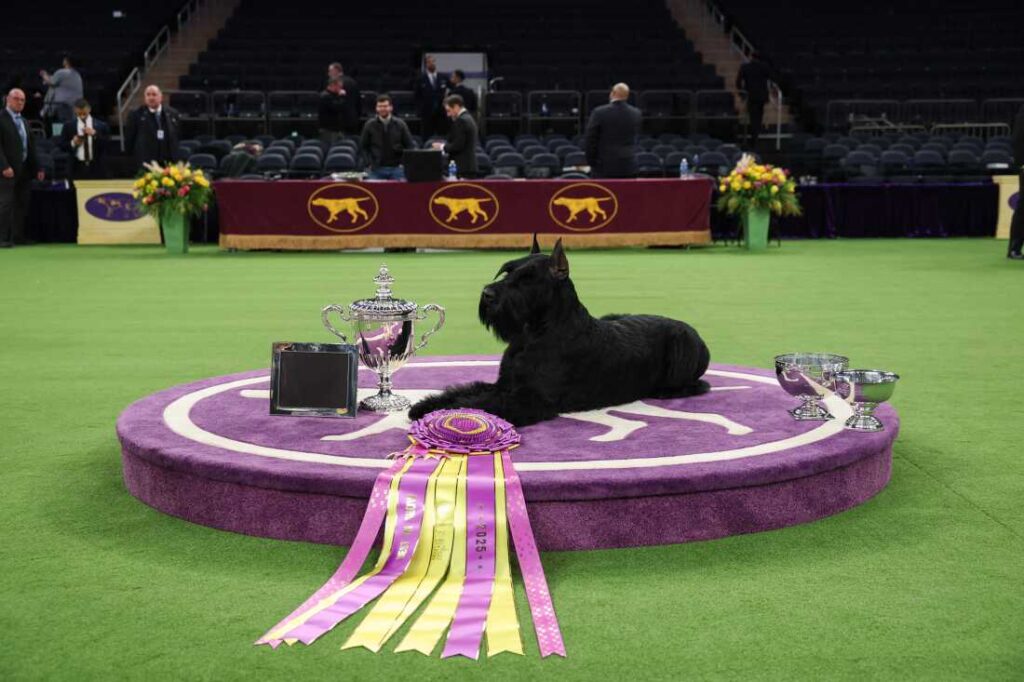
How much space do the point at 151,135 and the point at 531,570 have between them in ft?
44.5

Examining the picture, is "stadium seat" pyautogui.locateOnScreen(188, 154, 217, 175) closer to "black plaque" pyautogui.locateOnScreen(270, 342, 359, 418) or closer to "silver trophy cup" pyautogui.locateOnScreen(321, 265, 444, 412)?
"silver trophy cup" pyautogui.locateOnScreen(321, 265, 444, 412)

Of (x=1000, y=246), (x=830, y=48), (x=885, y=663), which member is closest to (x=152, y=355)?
(x=885, y=663)

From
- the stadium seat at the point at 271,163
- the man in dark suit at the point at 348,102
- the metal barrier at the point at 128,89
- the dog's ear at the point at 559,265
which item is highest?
the metal barrier at the point at 128,89

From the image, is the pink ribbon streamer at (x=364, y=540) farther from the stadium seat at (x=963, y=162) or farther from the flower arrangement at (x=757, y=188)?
the stadium seat at (x=963, y=162)

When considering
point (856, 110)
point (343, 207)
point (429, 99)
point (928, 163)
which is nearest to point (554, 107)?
point (429, 99)

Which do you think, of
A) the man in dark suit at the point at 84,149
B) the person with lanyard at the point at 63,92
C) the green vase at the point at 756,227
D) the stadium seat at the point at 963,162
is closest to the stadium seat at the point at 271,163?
the man in dark suit at the point at 84,149

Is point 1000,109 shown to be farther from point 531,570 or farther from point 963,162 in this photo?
point 531,570

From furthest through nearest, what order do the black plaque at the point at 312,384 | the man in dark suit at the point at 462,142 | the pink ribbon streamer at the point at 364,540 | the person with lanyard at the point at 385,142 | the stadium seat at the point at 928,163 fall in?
the stadium seat at the point at 928,163, the person with lanyard at the point at 385,142, the man in dark suit at the point at 462,142, the black plaque at the point at 312,384, the pink ribbon streamer at the point at 364,540

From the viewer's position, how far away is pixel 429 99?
18562 millimetres

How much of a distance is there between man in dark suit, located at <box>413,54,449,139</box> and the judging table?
4975 mm

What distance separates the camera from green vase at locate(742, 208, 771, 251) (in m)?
14.5

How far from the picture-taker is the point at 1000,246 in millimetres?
14984

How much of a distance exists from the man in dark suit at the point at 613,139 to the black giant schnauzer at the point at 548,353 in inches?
411

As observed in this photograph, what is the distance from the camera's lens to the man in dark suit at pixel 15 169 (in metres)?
14.4
